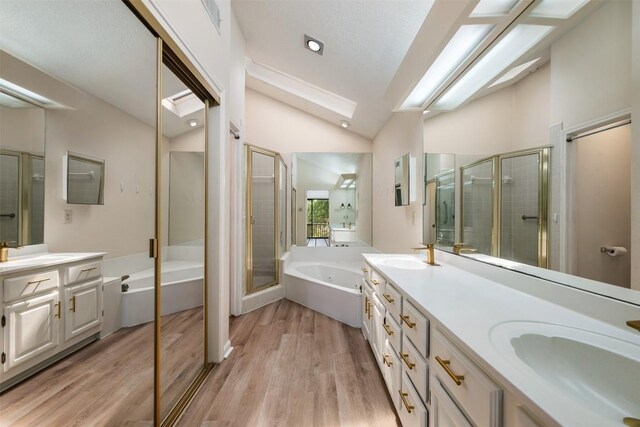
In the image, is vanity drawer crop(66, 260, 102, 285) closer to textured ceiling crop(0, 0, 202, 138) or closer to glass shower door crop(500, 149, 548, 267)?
textured ceiling crop(0, 0, 202, 138)

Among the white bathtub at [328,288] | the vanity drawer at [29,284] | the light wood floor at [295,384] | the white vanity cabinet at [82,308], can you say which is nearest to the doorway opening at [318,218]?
the white bathtub at [328,288]

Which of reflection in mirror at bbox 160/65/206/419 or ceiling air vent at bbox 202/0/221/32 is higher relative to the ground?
ceiling air vent at bbox 202/0/221/32

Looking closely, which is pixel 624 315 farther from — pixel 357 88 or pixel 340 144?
pixel 340 144

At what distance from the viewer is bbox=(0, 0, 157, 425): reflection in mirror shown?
74cm

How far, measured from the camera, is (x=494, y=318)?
896 mm

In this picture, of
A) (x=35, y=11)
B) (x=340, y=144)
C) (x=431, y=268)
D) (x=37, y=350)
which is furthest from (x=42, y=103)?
(x=340, y=144)

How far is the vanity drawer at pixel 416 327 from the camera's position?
3.39ft

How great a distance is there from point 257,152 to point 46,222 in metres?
2.74

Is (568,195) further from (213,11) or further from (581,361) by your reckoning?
(213,11)

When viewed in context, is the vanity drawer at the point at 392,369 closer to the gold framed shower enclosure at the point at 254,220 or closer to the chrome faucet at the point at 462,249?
the chrome faucet at the point at 462,249

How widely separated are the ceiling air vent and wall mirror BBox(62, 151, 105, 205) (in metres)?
1.47

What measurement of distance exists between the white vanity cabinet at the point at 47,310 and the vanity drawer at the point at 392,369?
4.89ft

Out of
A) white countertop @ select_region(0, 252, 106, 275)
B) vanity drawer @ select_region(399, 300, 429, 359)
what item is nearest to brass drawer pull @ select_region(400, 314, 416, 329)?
vanity drawer @ select_region(399, 300, 429, 359)

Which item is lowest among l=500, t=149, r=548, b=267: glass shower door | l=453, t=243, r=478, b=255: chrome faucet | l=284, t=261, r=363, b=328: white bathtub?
l=284, t=261, r=363, b=328: white bathtub
